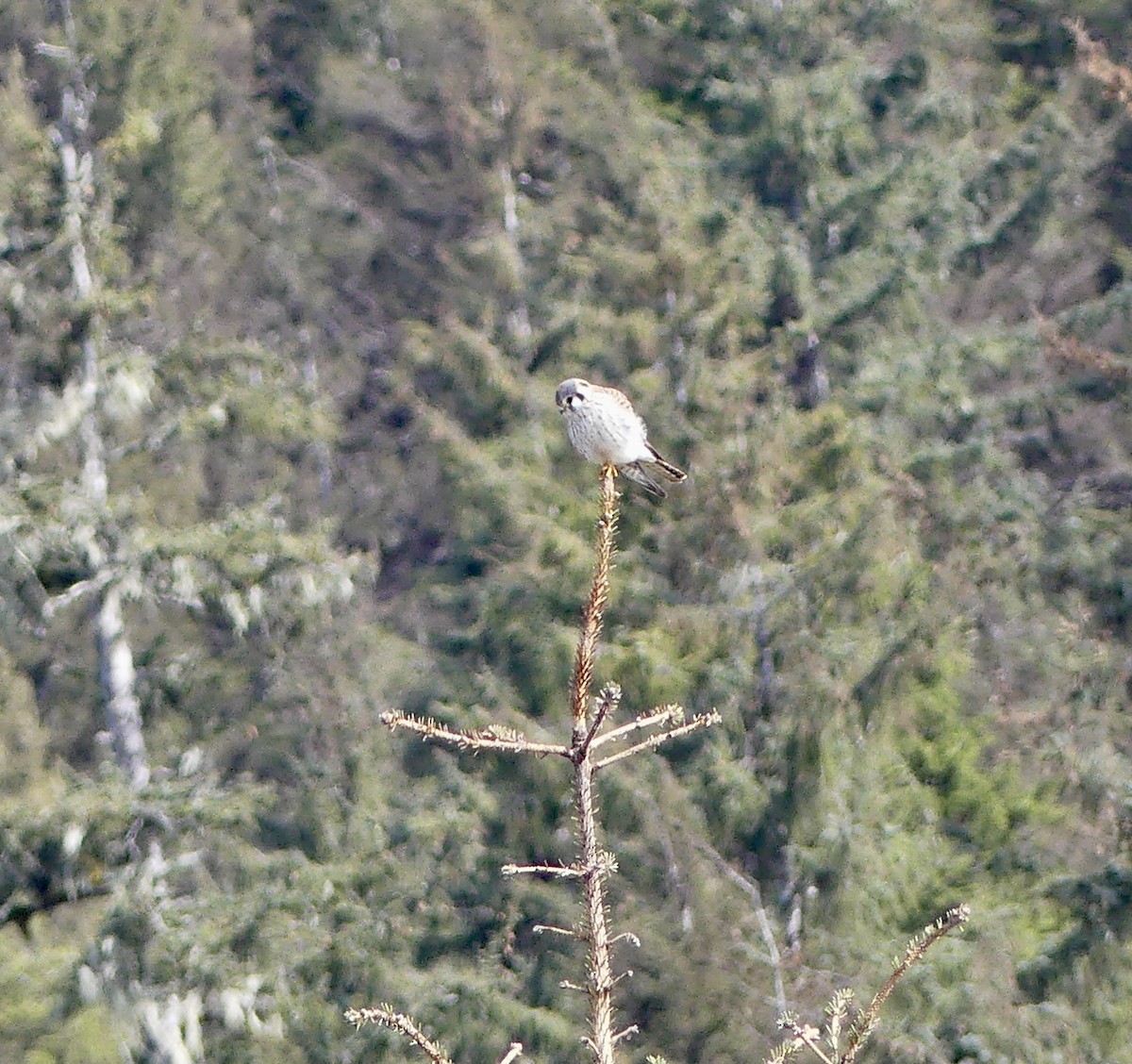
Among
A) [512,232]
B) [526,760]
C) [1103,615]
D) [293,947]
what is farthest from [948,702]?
[512,232]

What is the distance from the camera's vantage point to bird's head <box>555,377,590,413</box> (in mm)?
6230

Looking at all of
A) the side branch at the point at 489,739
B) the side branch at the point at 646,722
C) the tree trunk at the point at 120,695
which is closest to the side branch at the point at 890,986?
the side branch at the point at 646,722

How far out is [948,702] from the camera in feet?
48.3

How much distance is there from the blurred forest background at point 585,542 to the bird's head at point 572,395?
3543mm

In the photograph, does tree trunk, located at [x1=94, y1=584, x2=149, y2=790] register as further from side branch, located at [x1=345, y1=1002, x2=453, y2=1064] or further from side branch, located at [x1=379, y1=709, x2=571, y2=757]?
side branch, located at [x1=379, y1=709, x2=571, y2=757]

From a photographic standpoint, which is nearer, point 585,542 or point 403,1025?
point 403,1025

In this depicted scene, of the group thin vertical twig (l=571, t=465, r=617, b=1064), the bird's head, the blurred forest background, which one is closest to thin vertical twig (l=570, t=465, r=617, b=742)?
thin vertical twig (l=571, t=465, r=617, b=1064)

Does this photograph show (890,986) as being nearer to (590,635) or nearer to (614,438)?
(590,635)

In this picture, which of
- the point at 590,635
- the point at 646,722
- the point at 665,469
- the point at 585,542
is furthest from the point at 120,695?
the point at 646,722

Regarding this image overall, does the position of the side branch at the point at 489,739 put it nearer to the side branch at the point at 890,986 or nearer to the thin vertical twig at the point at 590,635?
the thin vertical twig at the point at 590,635

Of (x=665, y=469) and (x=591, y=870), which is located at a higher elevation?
(x=591, y=870)

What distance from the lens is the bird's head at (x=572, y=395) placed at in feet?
20.4

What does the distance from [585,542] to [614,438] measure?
26.2 feet

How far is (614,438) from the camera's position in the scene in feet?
19.6
